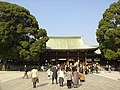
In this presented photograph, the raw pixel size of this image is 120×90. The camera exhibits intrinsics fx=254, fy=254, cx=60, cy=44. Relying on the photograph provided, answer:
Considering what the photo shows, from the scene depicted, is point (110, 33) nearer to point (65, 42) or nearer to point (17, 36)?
point (17, 36)

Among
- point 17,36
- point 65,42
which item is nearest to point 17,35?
point 17,36

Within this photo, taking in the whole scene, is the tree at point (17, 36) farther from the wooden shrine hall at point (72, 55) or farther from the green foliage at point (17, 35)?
the wooden shrine hall at point (72, 55)

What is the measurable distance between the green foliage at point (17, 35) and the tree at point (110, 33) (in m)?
9.90

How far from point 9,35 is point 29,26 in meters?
5.12

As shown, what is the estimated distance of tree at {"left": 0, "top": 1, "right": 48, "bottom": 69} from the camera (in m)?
38.6

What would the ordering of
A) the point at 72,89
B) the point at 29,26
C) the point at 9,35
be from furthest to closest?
the point at 29,26 → the point at 9,35 → the point at 72,89

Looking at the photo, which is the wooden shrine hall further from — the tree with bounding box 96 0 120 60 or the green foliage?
the green foliage

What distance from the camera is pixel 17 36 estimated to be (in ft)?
132

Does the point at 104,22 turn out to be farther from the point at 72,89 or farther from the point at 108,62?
the point at 72,89

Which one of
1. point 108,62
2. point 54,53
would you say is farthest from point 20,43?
point 108,62

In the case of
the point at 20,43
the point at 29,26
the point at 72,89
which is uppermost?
the point at 29,26

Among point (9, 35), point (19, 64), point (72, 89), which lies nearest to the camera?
point (72, 89)

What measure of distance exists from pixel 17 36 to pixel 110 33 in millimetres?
14664

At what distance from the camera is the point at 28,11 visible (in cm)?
4356
